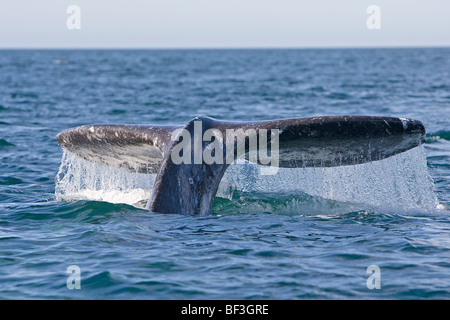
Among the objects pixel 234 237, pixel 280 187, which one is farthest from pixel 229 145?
pixel 280 187

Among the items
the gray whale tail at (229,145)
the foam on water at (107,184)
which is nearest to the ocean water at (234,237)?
the foam on water at (107,184)

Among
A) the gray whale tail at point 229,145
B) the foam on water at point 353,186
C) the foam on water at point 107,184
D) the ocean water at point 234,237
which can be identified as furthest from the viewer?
the foam on water at point 353,186

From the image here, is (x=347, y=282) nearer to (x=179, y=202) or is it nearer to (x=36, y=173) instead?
(x=179, y=202)

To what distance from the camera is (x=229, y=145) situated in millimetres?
8141

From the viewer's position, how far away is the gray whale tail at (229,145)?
7613 mm

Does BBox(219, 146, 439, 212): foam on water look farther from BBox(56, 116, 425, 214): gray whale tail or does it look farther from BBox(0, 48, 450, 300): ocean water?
BBox(56, 116, 425, 214): gray whale tail

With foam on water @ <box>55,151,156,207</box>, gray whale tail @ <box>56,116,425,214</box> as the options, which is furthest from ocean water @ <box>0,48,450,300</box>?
gray whale tail @ <box>56,116,425,214</box>

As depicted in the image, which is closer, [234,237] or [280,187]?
[234,237]

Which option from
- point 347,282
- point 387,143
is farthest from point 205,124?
point 347,282

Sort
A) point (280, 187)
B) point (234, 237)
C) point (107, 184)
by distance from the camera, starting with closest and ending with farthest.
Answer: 1. point (234, 237)
2. point (107, 184)
3. point (280, 187)

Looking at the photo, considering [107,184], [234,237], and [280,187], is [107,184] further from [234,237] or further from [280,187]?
[234,237]

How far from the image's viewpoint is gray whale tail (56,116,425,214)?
300 inches

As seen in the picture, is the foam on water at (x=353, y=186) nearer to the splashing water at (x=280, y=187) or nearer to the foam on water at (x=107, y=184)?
the splashing water at (x=280, y=187)
